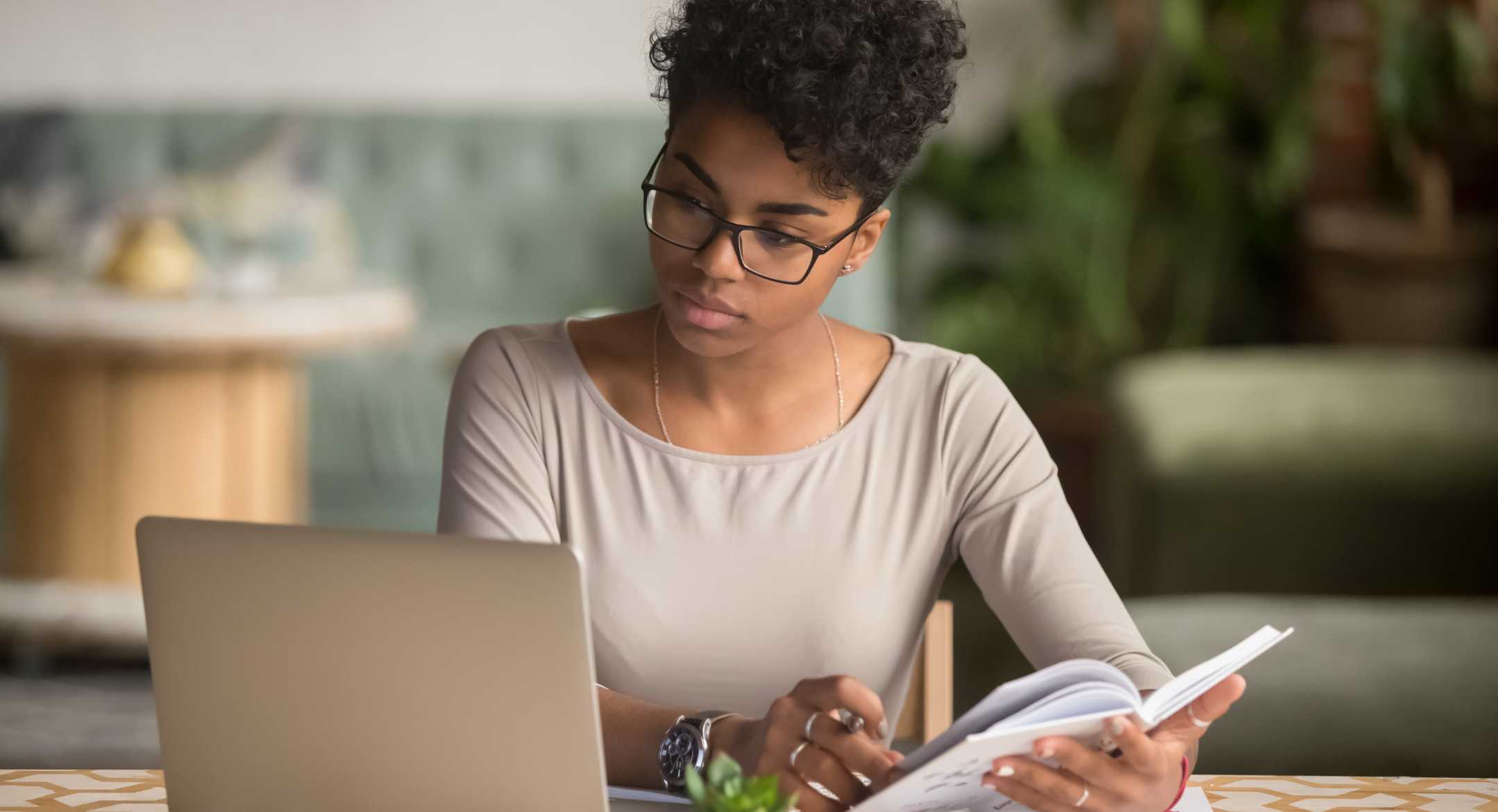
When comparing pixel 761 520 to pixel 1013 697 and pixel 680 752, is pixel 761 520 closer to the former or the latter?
pixel 680 752

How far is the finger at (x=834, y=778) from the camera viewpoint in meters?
1.00

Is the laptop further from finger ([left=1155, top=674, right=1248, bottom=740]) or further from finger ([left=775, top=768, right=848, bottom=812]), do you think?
finger ([left=1155, top=674, right=1248, bottom=740])

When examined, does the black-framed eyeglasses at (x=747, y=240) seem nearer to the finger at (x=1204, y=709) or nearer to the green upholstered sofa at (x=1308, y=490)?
the finger at (x=1204, y=709)

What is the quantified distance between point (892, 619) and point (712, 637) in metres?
0.16

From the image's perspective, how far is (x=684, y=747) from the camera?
1.11 metres

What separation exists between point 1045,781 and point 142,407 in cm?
268

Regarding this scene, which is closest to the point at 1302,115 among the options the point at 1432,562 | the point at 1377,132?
the point at 1377,132

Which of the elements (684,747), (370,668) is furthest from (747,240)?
(370,668)

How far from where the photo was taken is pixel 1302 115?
413 cm

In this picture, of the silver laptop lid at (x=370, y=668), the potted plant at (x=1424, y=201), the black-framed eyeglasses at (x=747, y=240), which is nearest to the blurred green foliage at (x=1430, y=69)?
the potted plant at (x=1424, y=201)

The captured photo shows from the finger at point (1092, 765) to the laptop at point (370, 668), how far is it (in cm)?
27

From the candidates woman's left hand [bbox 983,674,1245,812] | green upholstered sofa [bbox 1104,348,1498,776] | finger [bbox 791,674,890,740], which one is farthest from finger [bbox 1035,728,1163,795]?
green upholstered sofa [bbox 1104,348,1498,776]

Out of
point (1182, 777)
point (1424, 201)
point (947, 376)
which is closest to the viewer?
point (1182, 777)

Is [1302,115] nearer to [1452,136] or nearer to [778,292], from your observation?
[1452,136]
